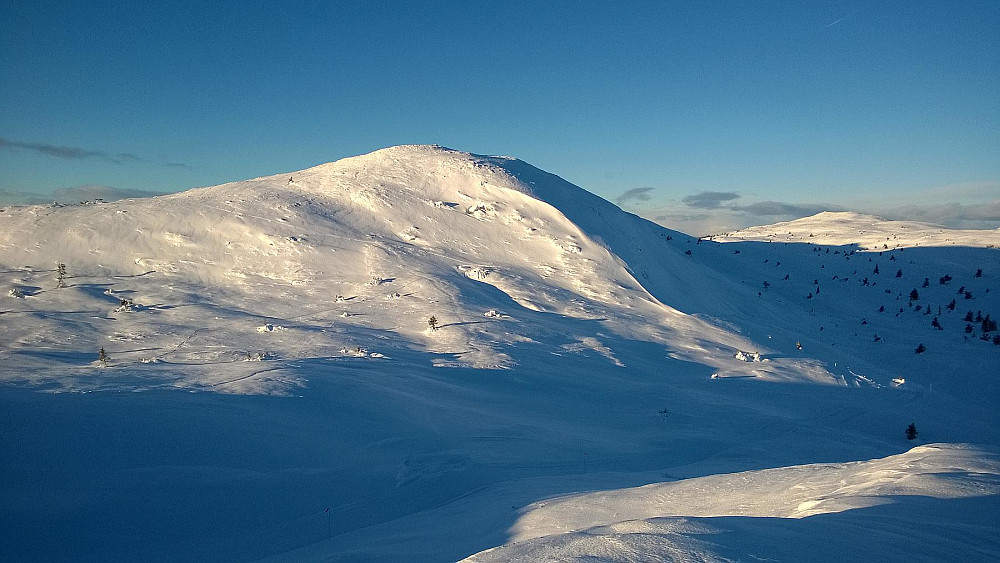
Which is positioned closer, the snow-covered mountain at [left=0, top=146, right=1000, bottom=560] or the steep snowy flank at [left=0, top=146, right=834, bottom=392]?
the snow-covered mountain at [left=0, top=146, right=1000, bottom=560]

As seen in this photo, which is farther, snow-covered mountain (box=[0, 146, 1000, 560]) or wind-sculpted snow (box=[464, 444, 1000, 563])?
snow-covered mountain (box=[0, 146, 1000, 560])

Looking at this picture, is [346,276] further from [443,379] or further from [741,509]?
[741,509]

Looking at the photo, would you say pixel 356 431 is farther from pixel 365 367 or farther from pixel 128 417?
pixel 128 417

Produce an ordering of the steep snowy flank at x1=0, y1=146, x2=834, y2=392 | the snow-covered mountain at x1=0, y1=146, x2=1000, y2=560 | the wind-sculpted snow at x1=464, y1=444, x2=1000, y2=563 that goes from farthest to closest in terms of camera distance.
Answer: the steep snowy flank at x1=0, y1=146, x2=834, y2=392, the snow-covered mountain at x1=0, y1=146, x2=1000, y2=560, the wind-sculpted snow at x1=464, y1=444, x2=1000, y2=563

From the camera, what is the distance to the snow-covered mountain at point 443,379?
714cm

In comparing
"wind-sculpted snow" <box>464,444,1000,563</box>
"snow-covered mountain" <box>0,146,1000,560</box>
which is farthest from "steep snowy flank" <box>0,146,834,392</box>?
"wind-sculpted snow" <box>464,444,1000,563</box>

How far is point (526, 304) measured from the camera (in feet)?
59.8

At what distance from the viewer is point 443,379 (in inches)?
498

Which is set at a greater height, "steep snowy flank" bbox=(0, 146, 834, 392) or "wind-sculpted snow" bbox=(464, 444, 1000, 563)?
"steep snowy flank" bbox=(0, 146, 834, 392)

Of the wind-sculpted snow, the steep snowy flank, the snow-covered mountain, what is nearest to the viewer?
the wind-sculpted snow

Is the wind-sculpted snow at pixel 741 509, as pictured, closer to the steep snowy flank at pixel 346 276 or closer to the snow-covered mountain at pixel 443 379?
the snow-covered mountain at pixel 443 379

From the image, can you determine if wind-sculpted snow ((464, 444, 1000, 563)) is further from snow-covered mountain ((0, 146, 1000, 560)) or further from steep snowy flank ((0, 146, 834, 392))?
steep snowy flank ((0, 146, 834, 392))

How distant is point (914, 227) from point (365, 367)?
50.5 metres

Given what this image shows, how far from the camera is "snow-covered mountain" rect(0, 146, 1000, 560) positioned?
7141 mm
